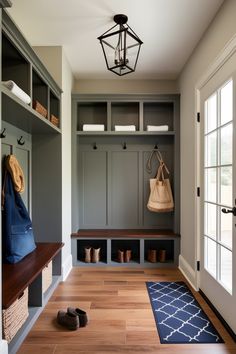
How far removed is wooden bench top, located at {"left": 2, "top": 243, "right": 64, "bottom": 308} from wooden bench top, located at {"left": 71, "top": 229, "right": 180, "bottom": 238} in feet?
2.37

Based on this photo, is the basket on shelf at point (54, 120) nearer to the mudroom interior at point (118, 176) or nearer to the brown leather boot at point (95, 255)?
the mudroom interior at point (118, 176)

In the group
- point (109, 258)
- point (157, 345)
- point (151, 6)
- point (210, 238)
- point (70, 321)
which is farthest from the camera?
point (109, 258)

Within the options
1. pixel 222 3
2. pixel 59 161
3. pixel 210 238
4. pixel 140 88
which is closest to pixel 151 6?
pixel 222 3

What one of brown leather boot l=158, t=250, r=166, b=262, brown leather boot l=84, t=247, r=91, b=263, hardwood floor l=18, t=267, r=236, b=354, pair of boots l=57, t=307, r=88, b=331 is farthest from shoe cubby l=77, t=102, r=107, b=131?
pair of boots l=57, t=307, r=88, b=331

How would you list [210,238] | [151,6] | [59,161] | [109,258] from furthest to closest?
[109,258] → [59,161] → [210,238] → [151,6]

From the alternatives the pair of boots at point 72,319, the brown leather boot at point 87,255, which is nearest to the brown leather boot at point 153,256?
the brown leather boot at point 87,255

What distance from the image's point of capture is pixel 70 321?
1.93 metres

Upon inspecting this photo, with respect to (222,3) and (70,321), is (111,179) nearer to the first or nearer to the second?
(70,321)

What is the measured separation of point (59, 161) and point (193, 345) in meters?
2.10

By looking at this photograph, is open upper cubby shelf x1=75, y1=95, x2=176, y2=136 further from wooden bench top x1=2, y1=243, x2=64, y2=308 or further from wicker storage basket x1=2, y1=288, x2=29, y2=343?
wicker storage basket x1=2, y1=288, x2=29, y2=343

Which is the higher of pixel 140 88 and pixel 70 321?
pixel 140 88

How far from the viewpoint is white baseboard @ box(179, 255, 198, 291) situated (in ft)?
8.77

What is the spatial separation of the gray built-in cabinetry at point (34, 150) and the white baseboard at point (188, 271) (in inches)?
57.9

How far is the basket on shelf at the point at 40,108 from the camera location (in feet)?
7.21
